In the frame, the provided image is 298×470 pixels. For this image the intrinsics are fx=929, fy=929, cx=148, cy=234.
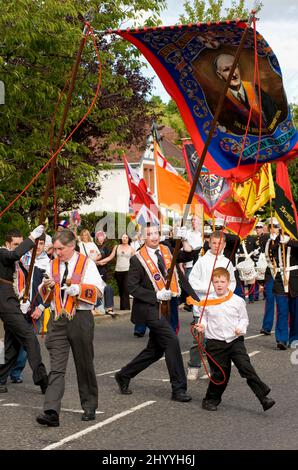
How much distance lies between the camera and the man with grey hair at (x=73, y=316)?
824 cm

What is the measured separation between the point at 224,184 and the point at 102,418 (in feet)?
35.3

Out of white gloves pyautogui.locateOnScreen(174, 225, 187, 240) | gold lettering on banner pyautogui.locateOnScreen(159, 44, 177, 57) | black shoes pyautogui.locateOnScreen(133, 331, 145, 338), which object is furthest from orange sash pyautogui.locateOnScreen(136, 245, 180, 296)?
black shoes pyautogui.locateOnScreen(133, 331, 145, 338)

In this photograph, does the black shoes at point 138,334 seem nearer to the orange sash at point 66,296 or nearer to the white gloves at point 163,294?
the white gloves at point 163,294

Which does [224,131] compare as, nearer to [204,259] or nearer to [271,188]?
[204,259]

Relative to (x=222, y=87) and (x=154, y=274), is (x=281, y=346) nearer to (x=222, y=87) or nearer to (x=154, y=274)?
(x=222, y=87)

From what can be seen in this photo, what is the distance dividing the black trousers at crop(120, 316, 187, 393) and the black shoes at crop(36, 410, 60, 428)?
1621mm

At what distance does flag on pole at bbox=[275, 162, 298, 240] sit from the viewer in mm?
12344

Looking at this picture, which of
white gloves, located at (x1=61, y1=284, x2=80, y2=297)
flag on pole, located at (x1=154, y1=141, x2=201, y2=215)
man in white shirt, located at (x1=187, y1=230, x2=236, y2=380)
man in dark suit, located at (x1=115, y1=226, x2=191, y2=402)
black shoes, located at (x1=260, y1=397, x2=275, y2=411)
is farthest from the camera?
flag on pole, located at (x1=154, y1=141, x2=201, y2=215)

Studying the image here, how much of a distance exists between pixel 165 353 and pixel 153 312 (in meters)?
0.47

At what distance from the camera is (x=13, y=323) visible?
385 inches

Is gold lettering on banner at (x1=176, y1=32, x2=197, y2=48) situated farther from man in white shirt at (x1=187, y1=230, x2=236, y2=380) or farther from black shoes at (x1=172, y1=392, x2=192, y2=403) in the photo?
black shoes at (x1=172, y1=392, x2=192, y2=403)

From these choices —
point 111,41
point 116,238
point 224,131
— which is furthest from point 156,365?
point 116,238

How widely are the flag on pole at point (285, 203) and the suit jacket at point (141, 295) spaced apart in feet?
10.9

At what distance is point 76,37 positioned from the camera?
15367mm
